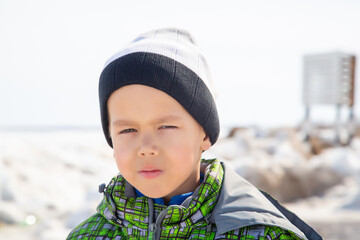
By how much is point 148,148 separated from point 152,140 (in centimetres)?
3

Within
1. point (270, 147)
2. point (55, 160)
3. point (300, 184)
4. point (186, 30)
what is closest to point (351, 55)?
point (270, 147)

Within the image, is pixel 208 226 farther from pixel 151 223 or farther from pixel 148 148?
pixel 148 148

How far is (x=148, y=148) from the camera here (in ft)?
3.97

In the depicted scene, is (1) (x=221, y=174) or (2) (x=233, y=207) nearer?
(2) (x=233, y=207)

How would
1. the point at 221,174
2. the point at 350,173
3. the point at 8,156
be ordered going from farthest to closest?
the point at 350,173 < the point at 8,156 < the point at 221,174

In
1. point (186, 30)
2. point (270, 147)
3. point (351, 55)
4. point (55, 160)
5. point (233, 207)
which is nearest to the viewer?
point (233, 207)

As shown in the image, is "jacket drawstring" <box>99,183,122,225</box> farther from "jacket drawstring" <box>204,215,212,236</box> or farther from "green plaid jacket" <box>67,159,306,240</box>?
"jacket drawstring" <box>204,215,212,236</box>

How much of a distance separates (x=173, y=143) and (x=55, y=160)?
5487 millimetres

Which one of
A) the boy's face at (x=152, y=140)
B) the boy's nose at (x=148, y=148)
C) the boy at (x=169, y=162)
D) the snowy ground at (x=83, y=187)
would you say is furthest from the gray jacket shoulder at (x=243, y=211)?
the snowy ground at (x=83, y=187)

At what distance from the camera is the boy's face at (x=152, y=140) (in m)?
1.24

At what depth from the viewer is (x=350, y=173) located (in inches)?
271

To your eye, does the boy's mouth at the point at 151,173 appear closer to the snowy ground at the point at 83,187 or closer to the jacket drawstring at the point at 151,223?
the jacket drawstring at the point at 151,223

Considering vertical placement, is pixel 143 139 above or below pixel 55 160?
above

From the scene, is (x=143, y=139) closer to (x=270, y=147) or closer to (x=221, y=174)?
(x=221, y=174)
